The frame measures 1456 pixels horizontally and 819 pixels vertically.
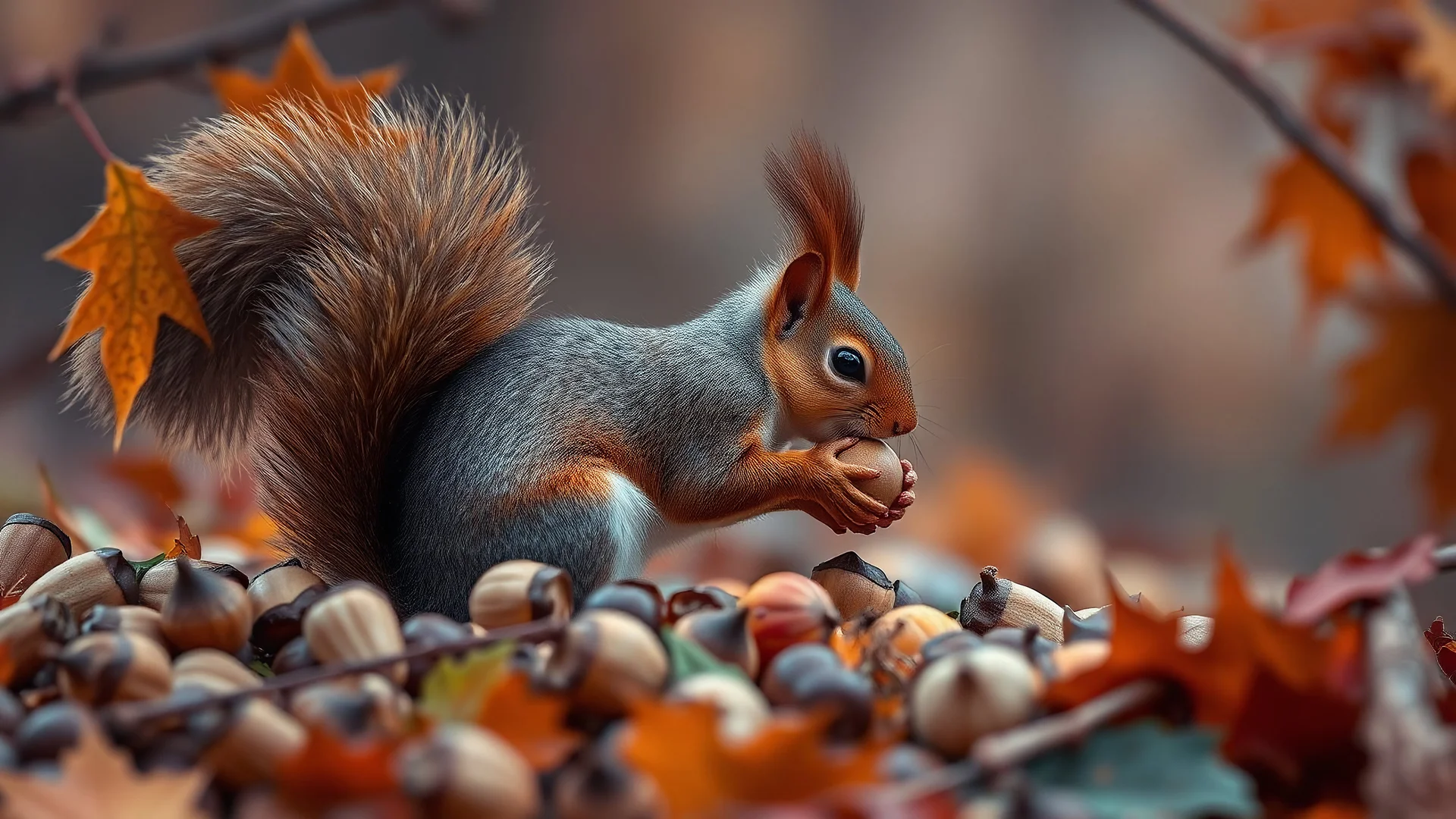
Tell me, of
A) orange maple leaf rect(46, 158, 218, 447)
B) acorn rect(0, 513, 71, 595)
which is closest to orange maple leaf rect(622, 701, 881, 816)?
orange maple leaf rect(46, 158, 218, 447)

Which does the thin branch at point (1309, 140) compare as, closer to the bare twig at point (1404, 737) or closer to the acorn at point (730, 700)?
the bare twig at point (1404, 737)

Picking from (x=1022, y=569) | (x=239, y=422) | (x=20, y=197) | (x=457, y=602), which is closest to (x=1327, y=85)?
(x=457, y=602)

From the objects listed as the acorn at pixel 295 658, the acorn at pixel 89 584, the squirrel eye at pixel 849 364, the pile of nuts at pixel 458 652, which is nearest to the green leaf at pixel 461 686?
the pile of nuts at pixel 458 652

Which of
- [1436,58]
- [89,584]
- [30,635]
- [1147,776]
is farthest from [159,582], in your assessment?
[1436,58]

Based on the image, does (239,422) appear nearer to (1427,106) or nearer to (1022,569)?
(1427,106)

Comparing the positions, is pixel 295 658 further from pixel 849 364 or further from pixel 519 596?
pixel 849 364

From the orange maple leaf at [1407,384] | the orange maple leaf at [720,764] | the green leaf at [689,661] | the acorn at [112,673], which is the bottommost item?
the acorn at [112,673]

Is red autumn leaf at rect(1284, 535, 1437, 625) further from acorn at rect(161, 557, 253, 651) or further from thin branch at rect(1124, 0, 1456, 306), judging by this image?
acorn at rect(161, 557, 253, 651)
